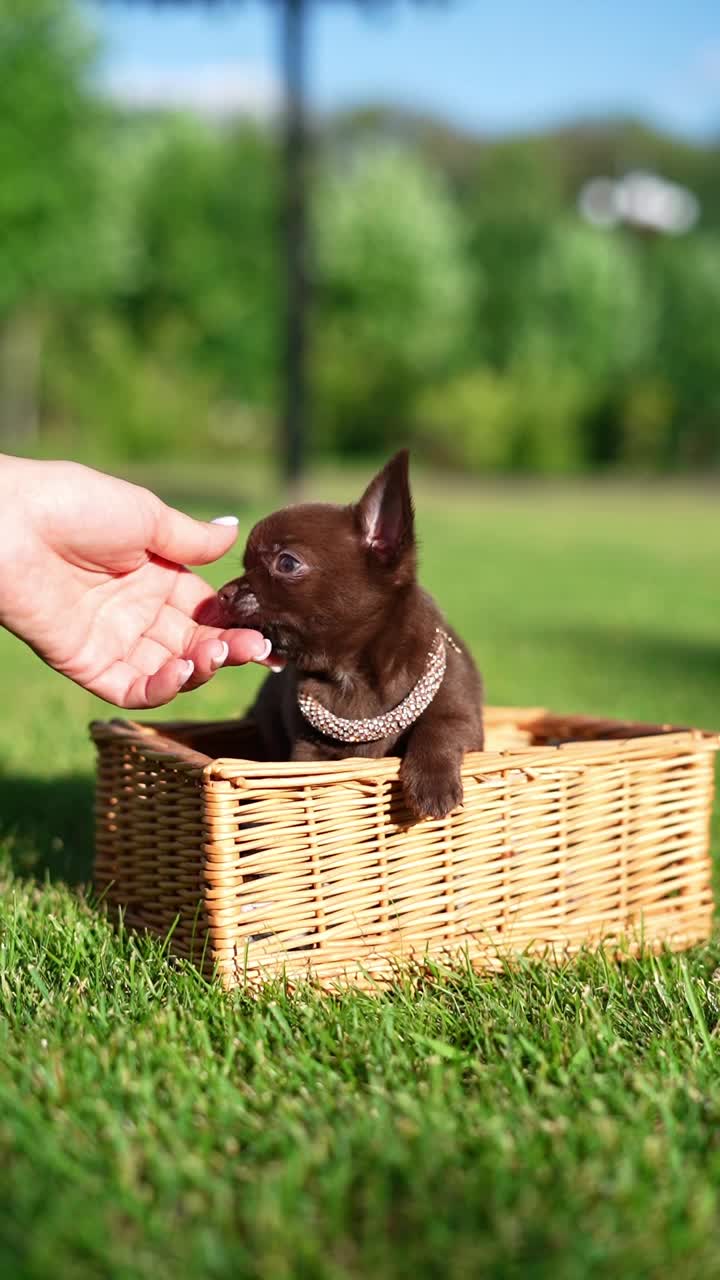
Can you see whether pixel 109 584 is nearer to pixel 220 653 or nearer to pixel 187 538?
pixel 187 538

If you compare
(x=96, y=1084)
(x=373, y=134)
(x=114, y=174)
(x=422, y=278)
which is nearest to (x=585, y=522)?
(x=114, y=174)

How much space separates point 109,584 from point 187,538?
208 millimetres

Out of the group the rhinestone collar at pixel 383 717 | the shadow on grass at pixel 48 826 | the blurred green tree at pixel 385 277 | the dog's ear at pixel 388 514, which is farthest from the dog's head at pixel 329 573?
the blurred green tree at pixel 385 277

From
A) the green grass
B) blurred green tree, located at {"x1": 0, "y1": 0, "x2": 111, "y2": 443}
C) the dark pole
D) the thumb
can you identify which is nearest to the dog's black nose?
the thumb

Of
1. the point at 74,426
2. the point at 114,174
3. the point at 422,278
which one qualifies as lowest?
the point at 74,426

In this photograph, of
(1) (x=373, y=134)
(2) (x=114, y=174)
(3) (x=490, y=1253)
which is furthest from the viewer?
(1) (x=373, y=134)

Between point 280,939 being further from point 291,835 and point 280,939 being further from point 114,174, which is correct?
point 114,174

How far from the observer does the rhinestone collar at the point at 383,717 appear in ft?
8.64

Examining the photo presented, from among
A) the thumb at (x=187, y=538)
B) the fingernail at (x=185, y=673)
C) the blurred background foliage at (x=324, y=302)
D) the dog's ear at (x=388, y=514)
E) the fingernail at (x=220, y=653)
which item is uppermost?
the dog's ear at (x=388, y=514)

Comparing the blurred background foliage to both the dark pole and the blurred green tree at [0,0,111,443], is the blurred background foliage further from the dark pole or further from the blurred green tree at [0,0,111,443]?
the dark pole

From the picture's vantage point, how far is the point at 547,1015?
226 cm

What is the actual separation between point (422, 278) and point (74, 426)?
44.3 feet

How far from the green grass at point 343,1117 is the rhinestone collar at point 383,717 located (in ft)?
1.58

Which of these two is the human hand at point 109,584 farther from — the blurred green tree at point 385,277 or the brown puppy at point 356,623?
the blurred green tree at point 385,277
